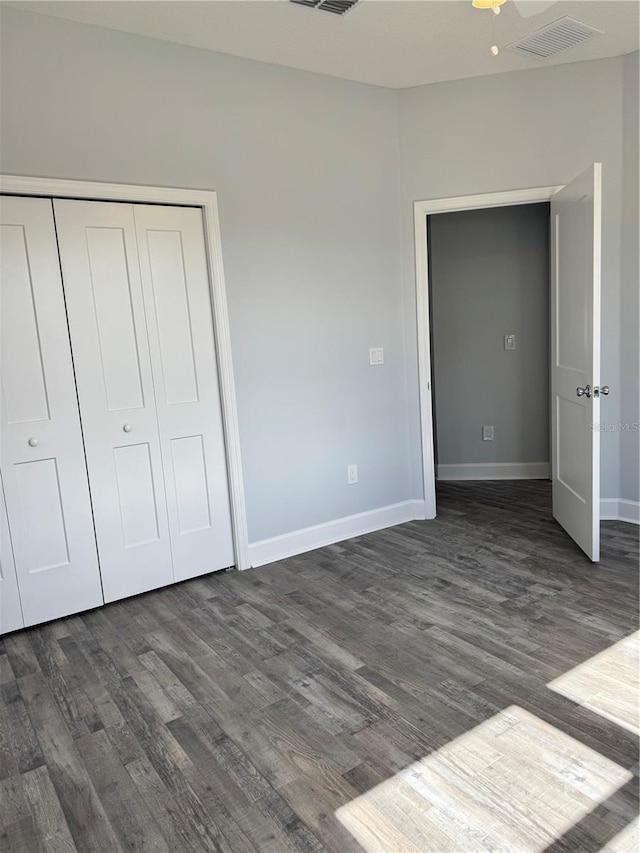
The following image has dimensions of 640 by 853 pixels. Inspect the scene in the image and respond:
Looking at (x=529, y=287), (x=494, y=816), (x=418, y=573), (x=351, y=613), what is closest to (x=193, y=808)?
(x=494, y=816)

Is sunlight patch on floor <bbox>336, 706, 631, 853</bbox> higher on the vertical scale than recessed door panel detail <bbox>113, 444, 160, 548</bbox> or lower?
lower

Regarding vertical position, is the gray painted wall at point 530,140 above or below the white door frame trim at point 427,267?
above

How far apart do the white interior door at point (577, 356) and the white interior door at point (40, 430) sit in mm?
2566

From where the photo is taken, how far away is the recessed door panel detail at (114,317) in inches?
115

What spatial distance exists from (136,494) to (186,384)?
2.10ft

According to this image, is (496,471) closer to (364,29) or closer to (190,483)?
(190,483)

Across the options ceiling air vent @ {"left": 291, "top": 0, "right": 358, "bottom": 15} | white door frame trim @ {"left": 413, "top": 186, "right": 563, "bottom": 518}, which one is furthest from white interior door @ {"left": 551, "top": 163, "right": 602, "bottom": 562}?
ceiling air vent @ {"left": 291, "top": 0, "right": 358, "bottom": 15}

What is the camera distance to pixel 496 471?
5141 mm

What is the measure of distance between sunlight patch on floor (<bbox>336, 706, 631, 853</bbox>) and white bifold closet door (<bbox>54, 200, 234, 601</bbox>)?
185 cm

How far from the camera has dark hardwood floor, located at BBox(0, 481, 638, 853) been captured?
167 cm

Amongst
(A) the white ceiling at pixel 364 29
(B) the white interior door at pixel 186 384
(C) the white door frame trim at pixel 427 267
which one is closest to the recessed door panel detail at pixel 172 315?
(B) the white interior door at pixel 186 384

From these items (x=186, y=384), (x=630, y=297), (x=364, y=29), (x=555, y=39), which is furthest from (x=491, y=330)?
(x=186, y=384)

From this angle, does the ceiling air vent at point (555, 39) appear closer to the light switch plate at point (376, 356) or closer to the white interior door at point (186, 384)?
the light switch plate at point (376, 356)

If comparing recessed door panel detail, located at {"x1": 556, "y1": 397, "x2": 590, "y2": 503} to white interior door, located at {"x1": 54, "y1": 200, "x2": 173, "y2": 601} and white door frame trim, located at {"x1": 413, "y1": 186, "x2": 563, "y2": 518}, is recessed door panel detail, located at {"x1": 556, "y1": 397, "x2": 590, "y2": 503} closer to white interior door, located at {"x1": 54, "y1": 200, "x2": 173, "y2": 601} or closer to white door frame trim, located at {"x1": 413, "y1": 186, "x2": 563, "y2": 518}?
white door frame trim, located at {"x1": 413, "y1": 186, "x2": 563, "y2": 518}
